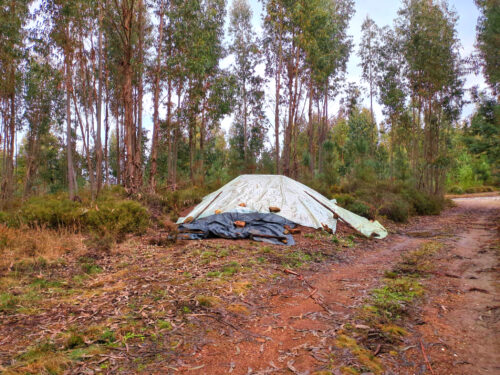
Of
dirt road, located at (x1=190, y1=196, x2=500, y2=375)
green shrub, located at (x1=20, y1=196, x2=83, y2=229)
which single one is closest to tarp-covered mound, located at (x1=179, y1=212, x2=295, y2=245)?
dirt road, located at (x1=190, y1=196, x2=500, y2=375)

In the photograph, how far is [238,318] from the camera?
343 centimetres

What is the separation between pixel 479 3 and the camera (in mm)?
16375

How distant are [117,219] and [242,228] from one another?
301 cm

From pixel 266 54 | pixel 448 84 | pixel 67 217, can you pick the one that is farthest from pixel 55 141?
pixel 448 84

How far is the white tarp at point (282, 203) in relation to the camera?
8.77 metres

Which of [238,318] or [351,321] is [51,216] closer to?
[238,318]

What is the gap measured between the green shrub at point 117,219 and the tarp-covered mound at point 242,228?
1051 millimetres

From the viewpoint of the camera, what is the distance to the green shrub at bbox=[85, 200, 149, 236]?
7488mm

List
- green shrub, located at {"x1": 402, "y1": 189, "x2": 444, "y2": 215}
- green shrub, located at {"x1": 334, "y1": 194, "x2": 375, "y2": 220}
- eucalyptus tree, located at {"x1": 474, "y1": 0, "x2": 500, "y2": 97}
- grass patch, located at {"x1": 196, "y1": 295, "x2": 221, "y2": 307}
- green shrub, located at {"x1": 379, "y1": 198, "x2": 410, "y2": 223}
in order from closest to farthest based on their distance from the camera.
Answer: grass patch, located at {"x1": 196, "y1": 295, "x2": 221, "y2": 307} < green shrub, located at {"x1": 334, "y1": 194, "x2": 375, "y2": 220} < green shrub, located at {"x1": 379, "y1": 198, "x2": 410, "y2": 223} < eucalyptus tree, located at {"x1": 474, "y1": 0, "x2": 500, "y2": 97} < green shrub, located at {"x1": 402, "y1": 189, "x2": 444, "y2": 215}

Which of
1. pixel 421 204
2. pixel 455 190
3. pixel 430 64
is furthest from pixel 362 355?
pixel 455 190

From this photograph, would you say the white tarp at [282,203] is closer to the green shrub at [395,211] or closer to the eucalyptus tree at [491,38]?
the green shrub at [395,211]

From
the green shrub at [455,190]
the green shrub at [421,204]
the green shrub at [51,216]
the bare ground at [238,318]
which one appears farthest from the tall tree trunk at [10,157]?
the green shrub at [455,190]

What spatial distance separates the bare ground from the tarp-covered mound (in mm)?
1372

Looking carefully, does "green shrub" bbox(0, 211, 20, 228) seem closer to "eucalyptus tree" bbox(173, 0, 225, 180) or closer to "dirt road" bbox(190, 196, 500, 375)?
"dirt road" bbox(190, 196, 500, 375)
